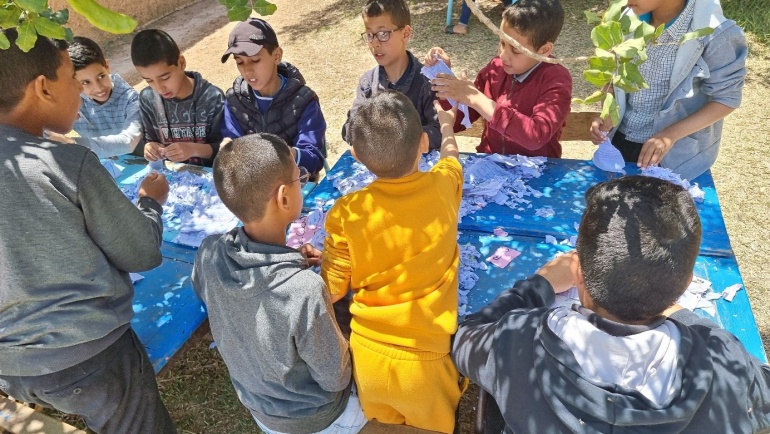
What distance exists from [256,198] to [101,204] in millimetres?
548

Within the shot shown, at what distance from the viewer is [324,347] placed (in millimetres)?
1726

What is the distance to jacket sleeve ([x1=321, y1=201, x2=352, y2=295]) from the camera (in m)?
1.97

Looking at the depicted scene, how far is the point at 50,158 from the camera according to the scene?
1.70m

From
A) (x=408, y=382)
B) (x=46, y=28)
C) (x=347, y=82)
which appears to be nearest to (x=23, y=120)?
(x=46, y=28)

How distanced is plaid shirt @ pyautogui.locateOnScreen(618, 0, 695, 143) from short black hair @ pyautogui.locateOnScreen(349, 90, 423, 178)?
1347 mm

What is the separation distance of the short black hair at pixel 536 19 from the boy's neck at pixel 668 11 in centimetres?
49

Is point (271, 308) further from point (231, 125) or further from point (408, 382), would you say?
point (231, 125)

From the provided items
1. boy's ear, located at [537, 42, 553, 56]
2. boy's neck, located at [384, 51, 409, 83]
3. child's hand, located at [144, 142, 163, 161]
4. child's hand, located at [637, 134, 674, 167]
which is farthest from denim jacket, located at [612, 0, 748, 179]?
child's hand, located at [144, 142, 163, 161]

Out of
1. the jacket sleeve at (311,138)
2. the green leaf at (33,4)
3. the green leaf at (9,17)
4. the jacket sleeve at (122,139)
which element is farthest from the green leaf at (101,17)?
the jacket sleeve at (122,139)

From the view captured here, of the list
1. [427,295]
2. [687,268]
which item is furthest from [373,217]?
[687,268]

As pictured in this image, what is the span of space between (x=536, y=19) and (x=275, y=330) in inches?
86.0

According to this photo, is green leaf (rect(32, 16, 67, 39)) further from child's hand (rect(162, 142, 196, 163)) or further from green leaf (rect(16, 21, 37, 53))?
child's hand (rect(162, 142, 196, 163))

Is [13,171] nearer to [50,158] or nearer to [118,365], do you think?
[50,158]

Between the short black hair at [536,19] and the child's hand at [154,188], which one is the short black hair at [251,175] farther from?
the short black hair at [536,19]
